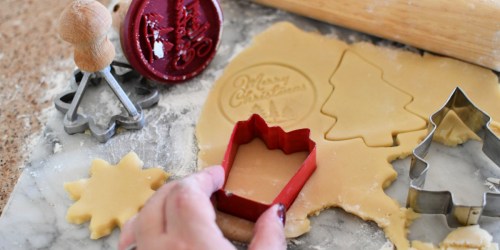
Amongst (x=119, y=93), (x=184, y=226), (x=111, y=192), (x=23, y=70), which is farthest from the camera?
(x=23, y=70)

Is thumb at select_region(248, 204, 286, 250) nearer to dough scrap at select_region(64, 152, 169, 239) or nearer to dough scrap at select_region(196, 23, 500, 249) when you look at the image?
dough scrap at select_region(196, 23, 500, 249)

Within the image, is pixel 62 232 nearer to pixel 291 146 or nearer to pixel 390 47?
pixel 291 146

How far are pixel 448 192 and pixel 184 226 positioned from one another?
0.46 m

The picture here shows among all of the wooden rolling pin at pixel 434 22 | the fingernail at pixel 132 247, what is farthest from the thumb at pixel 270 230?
the wooden rolling pin at pixel 434 22

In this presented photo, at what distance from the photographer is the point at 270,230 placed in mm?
1058

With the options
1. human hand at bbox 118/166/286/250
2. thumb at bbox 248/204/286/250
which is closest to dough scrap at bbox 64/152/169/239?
human hand at bbox 118/166/286/250

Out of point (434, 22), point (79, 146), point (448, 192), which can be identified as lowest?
point (79, 146)

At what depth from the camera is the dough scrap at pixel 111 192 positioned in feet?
3.91

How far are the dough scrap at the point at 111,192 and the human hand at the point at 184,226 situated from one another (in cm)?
14

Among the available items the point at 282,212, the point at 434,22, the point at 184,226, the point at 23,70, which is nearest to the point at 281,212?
the point at 282,212

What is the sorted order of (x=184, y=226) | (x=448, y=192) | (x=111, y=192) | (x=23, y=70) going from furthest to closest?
(x=23, y=70)
(x=111, y=192)
(x=448, y=192)
(x=184, y=226)

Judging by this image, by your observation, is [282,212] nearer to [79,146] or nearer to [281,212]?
[281,212]

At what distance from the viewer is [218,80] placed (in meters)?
1.46

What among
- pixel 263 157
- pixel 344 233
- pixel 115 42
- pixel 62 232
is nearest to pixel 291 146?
pixel 263 157
